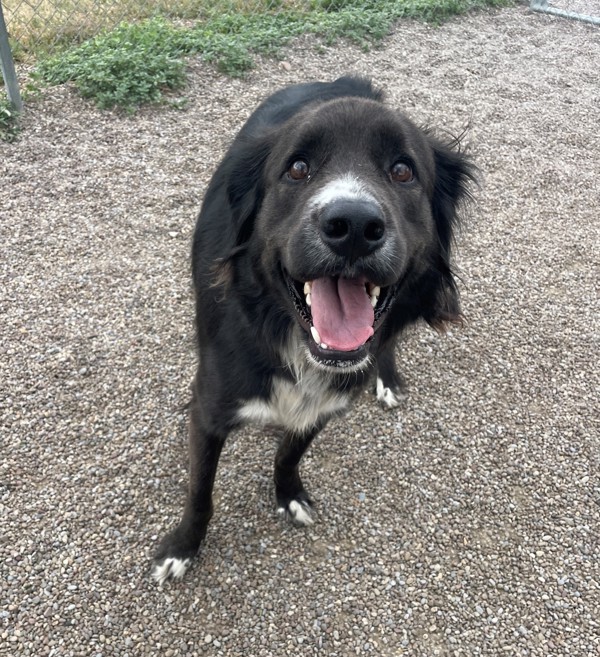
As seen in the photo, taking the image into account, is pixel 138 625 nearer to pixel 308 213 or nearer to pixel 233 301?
pixel 233 301

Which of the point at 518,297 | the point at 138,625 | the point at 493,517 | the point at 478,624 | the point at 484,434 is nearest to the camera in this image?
the point at 138,625

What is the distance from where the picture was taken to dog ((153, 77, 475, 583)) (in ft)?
5.95

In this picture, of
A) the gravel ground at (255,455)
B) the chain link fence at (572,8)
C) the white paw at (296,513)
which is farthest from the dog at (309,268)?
the chain link fence at (572,8)

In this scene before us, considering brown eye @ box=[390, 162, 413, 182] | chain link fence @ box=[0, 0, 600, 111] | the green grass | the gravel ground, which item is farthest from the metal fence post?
brown eye @ box=[390, 162, 413, 182]

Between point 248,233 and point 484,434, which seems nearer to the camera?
point 248,233

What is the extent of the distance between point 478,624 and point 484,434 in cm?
102

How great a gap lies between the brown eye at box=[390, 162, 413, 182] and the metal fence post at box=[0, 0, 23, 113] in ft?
12.8

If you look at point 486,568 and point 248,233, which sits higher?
point 248,233

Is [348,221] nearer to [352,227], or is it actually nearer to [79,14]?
[352,227]

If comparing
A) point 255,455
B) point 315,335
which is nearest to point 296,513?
point 255,455

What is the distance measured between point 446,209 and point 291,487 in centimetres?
139

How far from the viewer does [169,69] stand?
5.49 metres

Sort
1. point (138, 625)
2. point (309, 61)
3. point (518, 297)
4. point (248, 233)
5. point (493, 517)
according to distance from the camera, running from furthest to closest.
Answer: point (309, 61), point (518, 297), point (493, 517), point (138, 625), point (248, 233)

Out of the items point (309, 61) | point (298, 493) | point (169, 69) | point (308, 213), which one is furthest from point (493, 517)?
point (309, 61)
